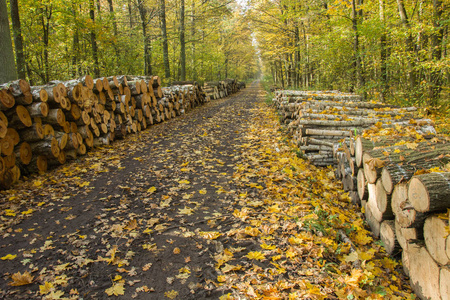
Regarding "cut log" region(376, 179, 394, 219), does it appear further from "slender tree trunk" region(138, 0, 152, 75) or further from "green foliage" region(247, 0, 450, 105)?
"slender tree trunk" region(138, 0, 152, 75)

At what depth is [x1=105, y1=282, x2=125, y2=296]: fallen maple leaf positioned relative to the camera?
247 centimetres

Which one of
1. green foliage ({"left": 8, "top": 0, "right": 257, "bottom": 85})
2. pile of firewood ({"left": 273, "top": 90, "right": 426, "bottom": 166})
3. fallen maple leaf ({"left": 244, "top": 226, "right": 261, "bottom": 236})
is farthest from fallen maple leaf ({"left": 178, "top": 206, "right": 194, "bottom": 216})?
green foliage ({"left": 8, "top": 0, "right": 257, "bottom": 85})

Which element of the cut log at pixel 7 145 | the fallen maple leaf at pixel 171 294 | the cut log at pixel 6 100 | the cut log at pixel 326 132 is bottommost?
the fallen maple leaf at pixel 171 294

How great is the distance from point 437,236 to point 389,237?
2.89ft

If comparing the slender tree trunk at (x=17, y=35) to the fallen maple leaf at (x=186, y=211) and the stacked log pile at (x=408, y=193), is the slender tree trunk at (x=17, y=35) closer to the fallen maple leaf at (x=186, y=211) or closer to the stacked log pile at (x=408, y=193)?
the fallen maple leaf at (x=186, y=211)

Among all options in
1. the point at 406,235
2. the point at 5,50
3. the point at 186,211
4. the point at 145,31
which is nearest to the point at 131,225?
the point at 186,211

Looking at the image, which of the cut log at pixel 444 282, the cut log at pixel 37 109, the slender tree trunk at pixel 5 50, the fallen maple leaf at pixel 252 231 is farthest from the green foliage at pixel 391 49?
the slender tree trunk at pixel 5 50

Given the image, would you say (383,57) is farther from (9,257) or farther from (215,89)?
(9,257)

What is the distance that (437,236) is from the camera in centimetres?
224

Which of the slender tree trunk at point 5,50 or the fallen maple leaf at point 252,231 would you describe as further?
the slender tree trunk at point 5,50

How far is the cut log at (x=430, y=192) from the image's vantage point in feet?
7.48

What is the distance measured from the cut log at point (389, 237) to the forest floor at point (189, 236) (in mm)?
110

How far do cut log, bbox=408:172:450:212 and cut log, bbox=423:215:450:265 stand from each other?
105 mm

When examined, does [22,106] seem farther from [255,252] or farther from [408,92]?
[408,92]
